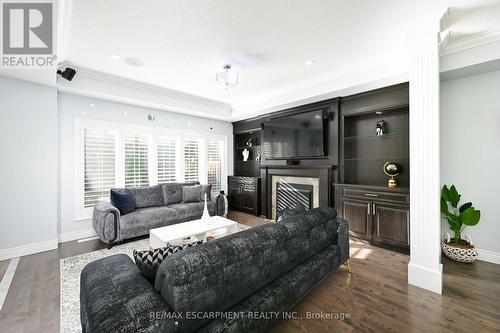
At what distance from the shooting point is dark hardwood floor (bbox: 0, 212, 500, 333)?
1.78 meters

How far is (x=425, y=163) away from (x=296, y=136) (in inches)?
98.0

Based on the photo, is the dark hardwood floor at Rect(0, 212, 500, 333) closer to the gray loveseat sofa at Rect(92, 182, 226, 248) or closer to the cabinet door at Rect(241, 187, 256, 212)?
the gray loveseat sofa at Rect(92, 182, 226, 248)

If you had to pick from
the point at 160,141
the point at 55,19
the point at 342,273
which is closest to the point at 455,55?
the point at 342,273

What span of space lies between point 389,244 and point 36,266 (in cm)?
499

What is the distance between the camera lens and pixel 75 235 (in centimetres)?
382

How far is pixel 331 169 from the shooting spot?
159 inches

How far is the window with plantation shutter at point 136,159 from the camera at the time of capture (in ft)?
14.5

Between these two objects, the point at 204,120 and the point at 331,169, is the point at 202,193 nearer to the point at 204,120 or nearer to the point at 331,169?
the point at 204,120

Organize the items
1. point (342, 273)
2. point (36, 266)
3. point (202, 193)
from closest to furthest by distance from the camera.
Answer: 1. point (342, 273)
2. point (36, 266)
3. point (202, 193)

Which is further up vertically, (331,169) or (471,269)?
(331,169)

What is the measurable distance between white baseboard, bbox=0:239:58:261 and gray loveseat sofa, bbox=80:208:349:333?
286 cm

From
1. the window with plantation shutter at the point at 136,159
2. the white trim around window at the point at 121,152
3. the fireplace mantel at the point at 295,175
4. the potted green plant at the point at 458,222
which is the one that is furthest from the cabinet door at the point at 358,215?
the window with plantation shutter at the point at 136,159

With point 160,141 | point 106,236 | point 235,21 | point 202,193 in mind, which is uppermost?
point 235,21

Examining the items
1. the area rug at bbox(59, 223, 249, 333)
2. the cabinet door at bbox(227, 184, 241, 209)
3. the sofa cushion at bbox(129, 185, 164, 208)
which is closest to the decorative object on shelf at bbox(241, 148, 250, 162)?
the cabinet door at bbox(227, 184, 241, 209)
